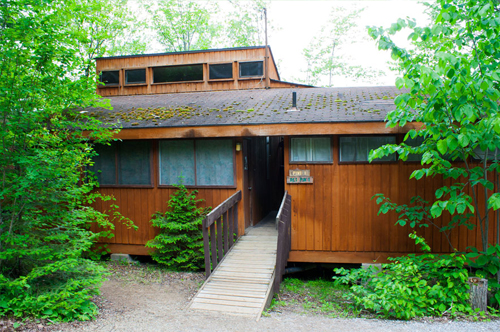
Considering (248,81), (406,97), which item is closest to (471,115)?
(406,97)

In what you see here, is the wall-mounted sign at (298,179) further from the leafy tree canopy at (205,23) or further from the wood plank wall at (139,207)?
the leafy tree canopy at (205,23)

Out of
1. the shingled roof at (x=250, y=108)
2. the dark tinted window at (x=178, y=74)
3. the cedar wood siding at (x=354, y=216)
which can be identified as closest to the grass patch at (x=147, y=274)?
the cedar wood siding at (x=354, y=216)

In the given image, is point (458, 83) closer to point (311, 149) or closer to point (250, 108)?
point (311, 149)

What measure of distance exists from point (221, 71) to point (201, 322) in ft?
27.0

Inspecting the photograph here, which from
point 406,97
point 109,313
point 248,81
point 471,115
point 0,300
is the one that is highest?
point 248,81

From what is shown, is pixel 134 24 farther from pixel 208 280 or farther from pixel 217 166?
pixel 208 280

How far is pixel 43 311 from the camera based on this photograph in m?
4.38

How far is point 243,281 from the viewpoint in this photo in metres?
5.50

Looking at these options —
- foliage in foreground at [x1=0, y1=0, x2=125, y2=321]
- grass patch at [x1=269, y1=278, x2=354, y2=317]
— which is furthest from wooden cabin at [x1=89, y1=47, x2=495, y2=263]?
foliage in foreground at [x1=0, y1=0, x2=125, y2=321]

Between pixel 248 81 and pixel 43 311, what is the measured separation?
329 inches

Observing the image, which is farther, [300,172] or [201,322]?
[300,172]

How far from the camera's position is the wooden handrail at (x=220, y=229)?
5.61 m

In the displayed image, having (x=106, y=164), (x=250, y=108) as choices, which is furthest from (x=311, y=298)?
(x=106, y=164)

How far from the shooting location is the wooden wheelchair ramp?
16.4ft
